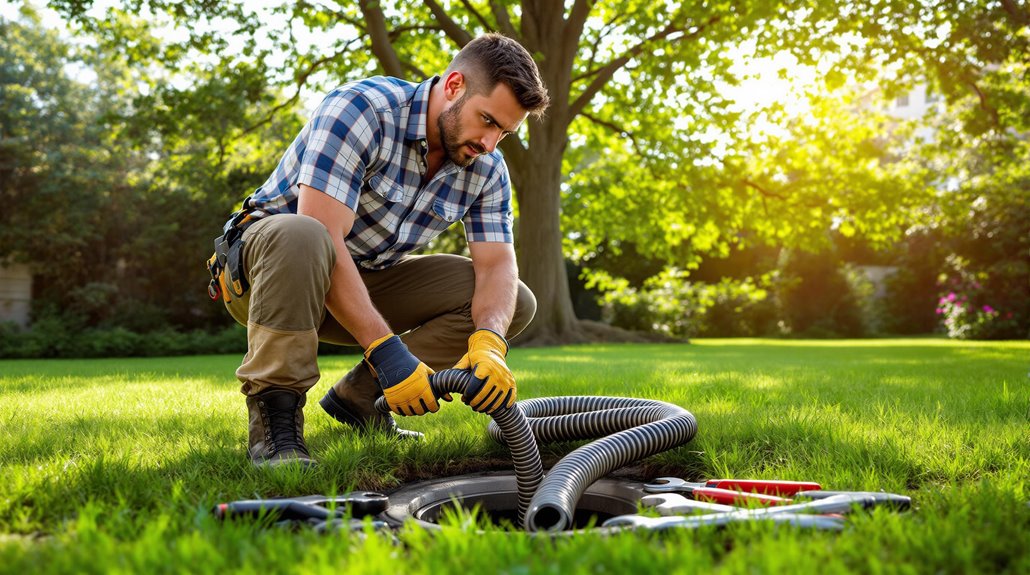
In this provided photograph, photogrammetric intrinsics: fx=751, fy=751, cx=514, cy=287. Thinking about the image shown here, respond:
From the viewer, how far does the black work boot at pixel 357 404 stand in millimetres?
3441

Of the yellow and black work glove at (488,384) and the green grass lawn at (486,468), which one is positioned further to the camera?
the yellow and black work glove at (488,384)

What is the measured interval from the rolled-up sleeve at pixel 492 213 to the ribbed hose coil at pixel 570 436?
802 mm

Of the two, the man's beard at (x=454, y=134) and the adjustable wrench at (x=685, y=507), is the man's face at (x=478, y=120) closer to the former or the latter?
the man's beard at (x=454, y=134)

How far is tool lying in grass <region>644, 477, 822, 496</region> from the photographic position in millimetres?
2221

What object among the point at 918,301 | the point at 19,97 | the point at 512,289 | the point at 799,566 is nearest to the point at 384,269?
the point at 512,289

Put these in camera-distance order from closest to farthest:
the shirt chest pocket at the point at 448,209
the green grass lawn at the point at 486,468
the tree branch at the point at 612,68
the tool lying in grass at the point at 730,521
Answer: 1. the green grass lawn at the point at 486,468
2. the tool lying in grass at the point at 730,521
3. the shirt chest pocket at the point at 448,209
4. the tree branch at the point at 612,68

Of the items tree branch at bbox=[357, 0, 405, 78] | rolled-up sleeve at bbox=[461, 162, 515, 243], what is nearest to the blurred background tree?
tree branch at bbox=[357, 0, 405, 78]

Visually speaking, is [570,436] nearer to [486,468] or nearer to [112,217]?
[486,468]

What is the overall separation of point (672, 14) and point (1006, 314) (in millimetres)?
10465

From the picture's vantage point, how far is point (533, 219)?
42.6ft

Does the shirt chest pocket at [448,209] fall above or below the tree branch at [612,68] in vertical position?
below

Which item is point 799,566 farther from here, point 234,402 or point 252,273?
point 234,402

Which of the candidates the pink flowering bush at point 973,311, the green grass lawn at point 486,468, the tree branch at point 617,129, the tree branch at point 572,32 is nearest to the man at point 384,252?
the green grass lawn at point 486,468

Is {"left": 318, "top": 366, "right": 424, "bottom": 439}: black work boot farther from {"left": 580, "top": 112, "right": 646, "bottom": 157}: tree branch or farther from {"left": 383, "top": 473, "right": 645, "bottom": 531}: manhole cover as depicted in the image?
{"left": 580, "top": 112, "right": 646, "bottom": 157}: tree branch
